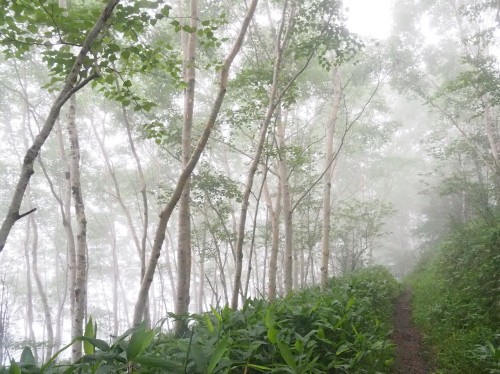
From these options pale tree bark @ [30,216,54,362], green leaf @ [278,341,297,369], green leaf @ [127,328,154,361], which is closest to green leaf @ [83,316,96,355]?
green leaf @ [127,328,154,361]

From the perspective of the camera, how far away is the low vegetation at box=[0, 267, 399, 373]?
191 centimetres

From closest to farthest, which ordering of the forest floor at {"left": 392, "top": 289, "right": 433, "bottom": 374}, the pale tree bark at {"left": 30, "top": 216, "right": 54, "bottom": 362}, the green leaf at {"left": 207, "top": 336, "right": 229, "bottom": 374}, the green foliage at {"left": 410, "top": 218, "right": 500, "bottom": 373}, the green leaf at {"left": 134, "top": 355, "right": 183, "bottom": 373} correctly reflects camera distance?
the green leaf at {"left": 134, "top": 355, "right": 183, "bottom": 373}
the green leaf at {"left": 207, "top": 336, "right": 229, "bottom": 374}
the green foliage at {"left": 410, "top": 218, "right": 500, "bottom": 373}
the forest floor at {"left": 392, "top": 289, "right": 433, "bottom": 374}
the pale tree bark at {"left": 30, "top": 216, "right": 54, "bottom": 362}

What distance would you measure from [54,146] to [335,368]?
1902 centimetres

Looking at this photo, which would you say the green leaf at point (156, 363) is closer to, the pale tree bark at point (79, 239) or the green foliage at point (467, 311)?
the green foliage at point (467, 311)

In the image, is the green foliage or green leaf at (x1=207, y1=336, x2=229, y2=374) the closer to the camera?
green leaf at (x1=207, y1=336, x2=229, y2=374)

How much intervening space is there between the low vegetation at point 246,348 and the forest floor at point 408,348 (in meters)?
0.26

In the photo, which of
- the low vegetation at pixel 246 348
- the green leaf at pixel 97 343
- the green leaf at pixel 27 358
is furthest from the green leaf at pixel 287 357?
the green leaf at pixel 27 358

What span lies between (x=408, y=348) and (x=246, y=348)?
3.44 metres

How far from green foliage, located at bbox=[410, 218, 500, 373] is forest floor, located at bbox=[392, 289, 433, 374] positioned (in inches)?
6.7

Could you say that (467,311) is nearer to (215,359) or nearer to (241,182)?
(215,359)

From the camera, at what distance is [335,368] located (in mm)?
3041

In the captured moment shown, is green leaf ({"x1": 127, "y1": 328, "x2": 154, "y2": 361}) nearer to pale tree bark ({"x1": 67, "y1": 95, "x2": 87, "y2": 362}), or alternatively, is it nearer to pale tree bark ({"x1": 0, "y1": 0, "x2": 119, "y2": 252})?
pale tree bark ({"x1": 0, "y1": 0, "x2": 119, "y2": 252})

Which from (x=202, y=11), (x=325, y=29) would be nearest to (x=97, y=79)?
(x=325, y=29)

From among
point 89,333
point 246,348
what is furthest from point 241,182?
point 89,333
